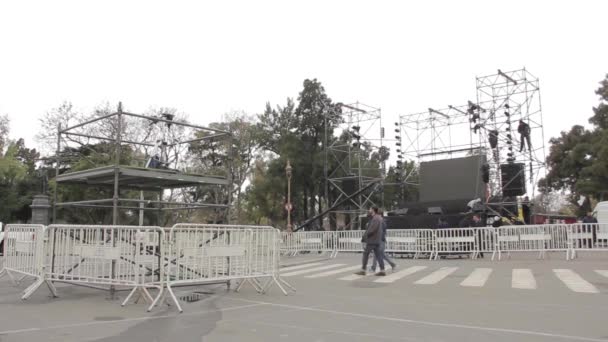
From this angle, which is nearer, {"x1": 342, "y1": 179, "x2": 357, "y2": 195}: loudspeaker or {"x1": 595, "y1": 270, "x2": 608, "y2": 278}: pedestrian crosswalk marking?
{"x1": 595, "y1": 270, "x2": 608, "y2": 278}: pedestrian crosswalk marking

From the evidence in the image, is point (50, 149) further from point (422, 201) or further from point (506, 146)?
point (506, 146)

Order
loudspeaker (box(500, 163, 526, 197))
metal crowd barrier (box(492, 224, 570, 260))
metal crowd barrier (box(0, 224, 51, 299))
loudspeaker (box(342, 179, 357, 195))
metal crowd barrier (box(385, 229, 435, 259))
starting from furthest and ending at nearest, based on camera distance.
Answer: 1. loudspeaker (box(342, 179, 357, 195))
2. loudspeaker (box(500, 163, 526, 197))
3. metal crowd barrier (box(385, 229, 435, 259))
4. metal crowd barrier (box(492, 224, 570, 260))
5. metal crowd barrier (box(0, 224, 51, 299))

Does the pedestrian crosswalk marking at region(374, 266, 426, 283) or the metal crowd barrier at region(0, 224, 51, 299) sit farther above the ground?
the metal crowd barrier at region(0, 224, 51, 299)

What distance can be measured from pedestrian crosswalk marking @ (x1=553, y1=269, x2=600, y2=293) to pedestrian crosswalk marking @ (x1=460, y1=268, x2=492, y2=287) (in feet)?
5.24

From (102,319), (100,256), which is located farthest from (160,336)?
(100,256)

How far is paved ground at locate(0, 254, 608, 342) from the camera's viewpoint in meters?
5.99

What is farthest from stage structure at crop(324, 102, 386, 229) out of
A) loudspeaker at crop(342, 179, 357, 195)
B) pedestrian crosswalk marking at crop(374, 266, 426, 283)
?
pedestrian crosswalk marking at crop(374, 266, 426, 283)

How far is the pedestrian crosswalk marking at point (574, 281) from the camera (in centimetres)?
968

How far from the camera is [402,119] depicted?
124ft

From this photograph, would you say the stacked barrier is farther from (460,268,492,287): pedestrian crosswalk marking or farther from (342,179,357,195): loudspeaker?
(342,179,357,195): loudspeaker

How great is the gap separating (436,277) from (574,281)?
2980mm

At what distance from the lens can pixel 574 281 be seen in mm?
11031

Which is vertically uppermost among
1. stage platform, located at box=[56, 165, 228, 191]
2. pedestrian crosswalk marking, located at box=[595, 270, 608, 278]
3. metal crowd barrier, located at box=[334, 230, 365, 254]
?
stage platform, located at box=[56, 165, 228, 191]

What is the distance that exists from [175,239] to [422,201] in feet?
83.4
